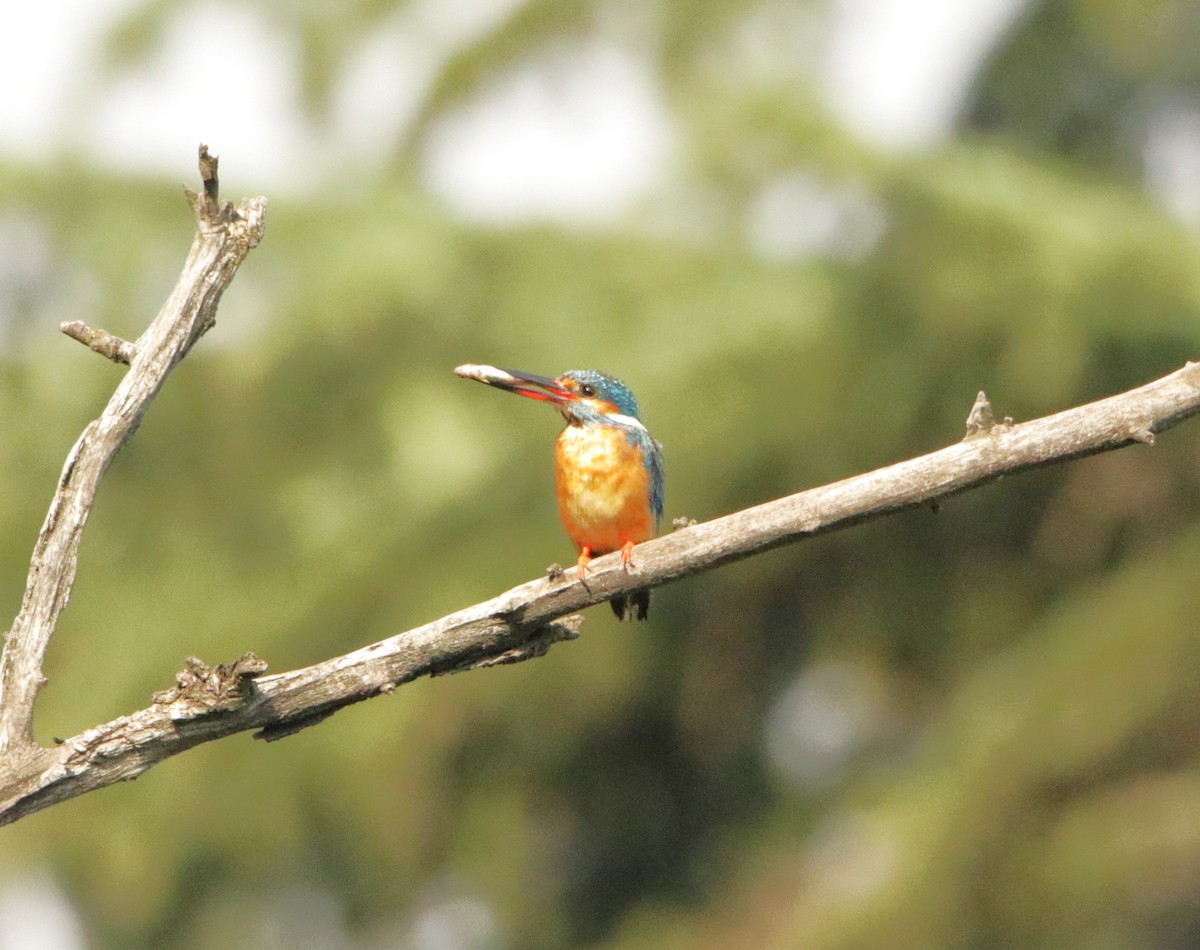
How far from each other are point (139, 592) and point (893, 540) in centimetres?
407

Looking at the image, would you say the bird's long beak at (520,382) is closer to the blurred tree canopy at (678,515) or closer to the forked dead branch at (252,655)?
the forked dead branch at (252,655)

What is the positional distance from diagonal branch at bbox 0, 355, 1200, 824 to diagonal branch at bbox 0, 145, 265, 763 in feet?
0.44

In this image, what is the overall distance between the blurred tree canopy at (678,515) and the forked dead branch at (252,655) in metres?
4.20

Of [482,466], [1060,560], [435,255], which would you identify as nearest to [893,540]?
[1060,560]

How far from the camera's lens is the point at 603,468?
522 centimetres

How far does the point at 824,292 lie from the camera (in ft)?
28.5

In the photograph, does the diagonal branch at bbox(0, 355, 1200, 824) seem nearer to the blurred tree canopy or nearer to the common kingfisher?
the common kingfisher

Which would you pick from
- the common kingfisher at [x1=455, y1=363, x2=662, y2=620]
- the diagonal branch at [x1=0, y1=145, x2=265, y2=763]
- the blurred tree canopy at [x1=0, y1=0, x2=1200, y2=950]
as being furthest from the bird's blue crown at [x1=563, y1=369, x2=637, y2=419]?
the blurred tree canopy at [x1=0, y1=0, x2=1200, y2=950]

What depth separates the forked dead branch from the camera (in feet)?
10.5

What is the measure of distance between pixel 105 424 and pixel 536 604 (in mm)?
887

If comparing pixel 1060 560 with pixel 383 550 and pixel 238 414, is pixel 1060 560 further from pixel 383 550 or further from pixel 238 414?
pixel 238 414

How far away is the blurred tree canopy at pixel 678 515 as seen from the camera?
7633 mm

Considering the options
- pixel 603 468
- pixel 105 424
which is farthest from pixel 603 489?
pixel 105 424

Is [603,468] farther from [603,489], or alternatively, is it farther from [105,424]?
[105,424]
